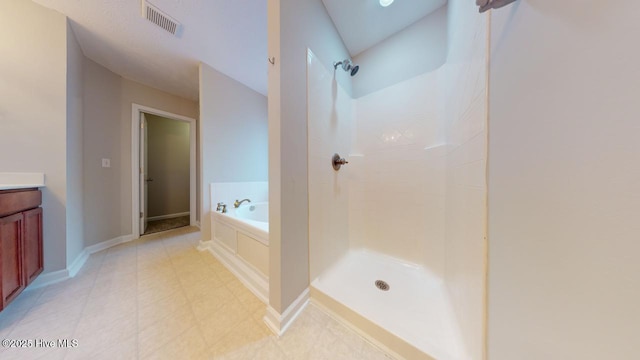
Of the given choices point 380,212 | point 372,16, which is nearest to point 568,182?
point 380,212

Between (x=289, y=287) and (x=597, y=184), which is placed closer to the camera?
(x=597, y=184)

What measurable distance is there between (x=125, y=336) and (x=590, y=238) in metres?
1.72

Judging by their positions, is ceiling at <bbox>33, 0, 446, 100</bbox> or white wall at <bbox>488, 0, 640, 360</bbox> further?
ceiling at <bbox>33, 0, 446, 100</bbox>

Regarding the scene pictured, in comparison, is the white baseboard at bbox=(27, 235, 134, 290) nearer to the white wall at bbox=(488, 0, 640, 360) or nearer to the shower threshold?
the shower threshold

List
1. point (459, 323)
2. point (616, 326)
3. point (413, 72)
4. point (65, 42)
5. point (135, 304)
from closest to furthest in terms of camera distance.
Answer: point (616, 326) < point (459, 323) < point (135, 304) < point (65, 42) < point (413, 72)

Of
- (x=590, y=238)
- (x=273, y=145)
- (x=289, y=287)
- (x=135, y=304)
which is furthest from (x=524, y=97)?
(x=135, y=304)

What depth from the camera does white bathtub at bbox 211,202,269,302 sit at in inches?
46.6

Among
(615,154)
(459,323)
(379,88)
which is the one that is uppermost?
(379,88)

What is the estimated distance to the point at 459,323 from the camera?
81 cm

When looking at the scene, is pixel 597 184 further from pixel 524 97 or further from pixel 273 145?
pixel 273 145

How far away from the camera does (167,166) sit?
3.28 m

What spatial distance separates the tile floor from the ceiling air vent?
2.11 m

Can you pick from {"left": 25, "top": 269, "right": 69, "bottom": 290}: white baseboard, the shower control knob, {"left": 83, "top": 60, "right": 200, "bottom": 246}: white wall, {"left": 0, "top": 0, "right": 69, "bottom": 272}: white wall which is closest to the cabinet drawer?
{"left": 0, "top": 0, "right": 69, "bottom": 272}: white wall

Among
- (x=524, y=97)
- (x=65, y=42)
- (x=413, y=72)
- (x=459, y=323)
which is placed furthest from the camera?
(x=413, y=72)
